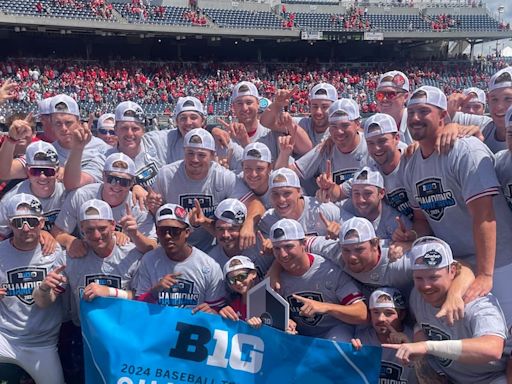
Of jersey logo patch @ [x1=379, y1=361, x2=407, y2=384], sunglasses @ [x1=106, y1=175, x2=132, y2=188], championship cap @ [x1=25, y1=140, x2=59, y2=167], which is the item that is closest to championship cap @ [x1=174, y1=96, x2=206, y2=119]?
sunglasses @ [x1=106, y1=175, x2=132, y2=188]

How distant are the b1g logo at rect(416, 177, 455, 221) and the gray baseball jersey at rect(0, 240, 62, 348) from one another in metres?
3.12

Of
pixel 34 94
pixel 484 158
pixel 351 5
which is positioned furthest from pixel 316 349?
pixel 351 5

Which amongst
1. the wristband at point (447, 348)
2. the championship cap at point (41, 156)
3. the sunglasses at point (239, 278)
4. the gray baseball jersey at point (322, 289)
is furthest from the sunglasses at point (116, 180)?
the wristband at point (447, 348)

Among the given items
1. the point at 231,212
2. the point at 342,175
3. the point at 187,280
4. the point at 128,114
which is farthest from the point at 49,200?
the point at 342,175

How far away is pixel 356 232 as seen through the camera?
4.58 meters

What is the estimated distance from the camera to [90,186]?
5629mm

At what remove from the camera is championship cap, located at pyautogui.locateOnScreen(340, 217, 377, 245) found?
4.58 m

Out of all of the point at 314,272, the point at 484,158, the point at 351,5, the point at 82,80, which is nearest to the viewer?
the point at 484,158

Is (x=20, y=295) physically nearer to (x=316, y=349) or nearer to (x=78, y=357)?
(x=78, y=357)

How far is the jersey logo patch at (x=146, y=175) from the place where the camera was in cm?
618

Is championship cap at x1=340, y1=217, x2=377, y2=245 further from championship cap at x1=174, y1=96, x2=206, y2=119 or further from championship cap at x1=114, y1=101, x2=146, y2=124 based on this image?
championship cap at x1=114, y1=101, x2=146, y2=124

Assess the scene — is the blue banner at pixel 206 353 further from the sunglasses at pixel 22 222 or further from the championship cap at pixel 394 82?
the championship cap at pixel 394 82

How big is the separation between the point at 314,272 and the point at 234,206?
89cm

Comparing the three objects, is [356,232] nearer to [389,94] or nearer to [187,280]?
[187,280]
